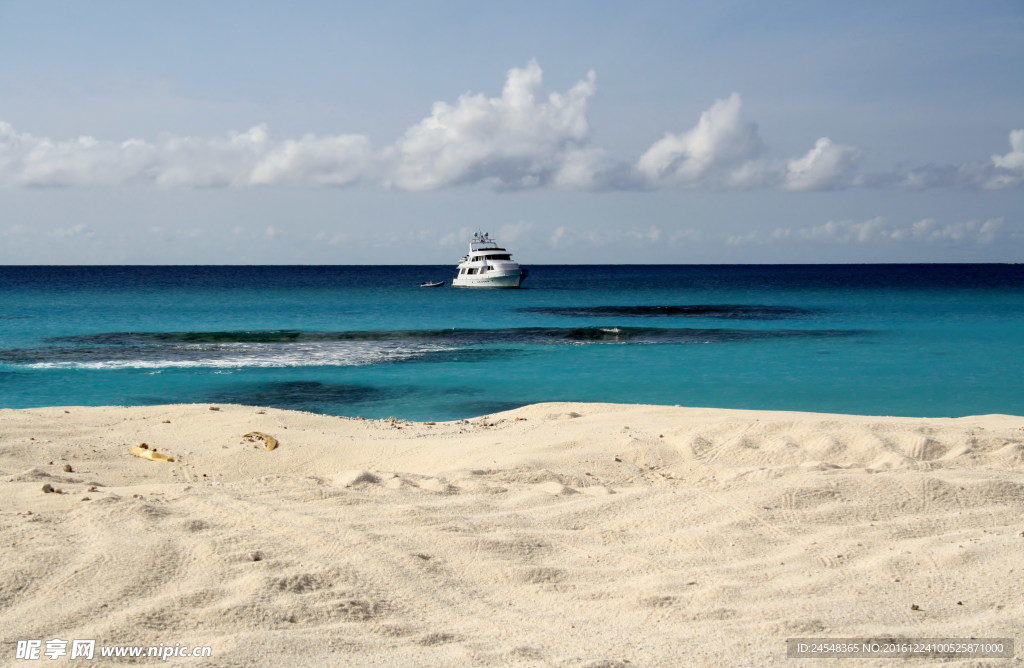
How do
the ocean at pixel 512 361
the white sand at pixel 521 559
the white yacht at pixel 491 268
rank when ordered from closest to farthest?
1. the white sand at pixel 521 559
2. the ocean at pixel 512 361
3. the white yacht at pixel 491 268

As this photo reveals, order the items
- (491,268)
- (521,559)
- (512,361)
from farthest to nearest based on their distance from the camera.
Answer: (491,268)
(512,361)
(521,559)

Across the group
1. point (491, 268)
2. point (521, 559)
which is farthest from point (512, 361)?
point (491, 268)

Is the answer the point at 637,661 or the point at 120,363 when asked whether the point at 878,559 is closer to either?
the point at 637,661

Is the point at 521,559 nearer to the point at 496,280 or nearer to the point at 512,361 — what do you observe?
the point at 512,361

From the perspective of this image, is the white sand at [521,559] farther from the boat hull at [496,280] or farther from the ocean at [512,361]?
the boat hull at [496,280]

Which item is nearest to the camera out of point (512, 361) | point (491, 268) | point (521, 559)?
point (521, 559)

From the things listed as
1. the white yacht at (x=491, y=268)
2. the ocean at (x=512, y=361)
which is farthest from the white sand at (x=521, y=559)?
the white yacht at (x=491, y=268)

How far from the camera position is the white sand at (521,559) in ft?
12.9

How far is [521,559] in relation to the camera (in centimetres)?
495

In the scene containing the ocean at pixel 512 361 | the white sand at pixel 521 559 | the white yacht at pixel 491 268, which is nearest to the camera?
the white sand at pixel 521 559

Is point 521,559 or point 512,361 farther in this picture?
point 512,361

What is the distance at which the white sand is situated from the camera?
3922mm

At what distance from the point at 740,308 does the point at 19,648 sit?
45241 millimetres

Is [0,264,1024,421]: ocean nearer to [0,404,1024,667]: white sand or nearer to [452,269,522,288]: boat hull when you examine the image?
[0,404,1024,667]: white sand
